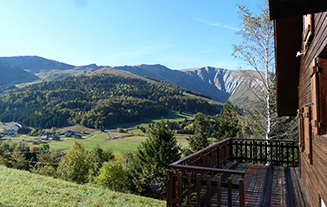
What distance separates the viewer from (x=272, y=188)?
21.1 ft

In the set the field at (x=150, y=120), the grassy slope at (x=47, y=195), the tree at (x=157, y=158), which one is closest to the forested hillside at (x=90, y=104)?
the field at (x=150, y=120)

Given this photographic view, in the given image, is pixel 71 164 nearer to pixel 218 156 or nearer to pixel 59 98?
pixel 218 156

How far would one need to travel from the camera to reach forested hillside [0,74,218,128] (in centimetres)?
13188

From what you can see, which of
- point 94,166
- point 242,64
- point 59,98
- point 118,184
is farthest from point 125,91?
point 242,64

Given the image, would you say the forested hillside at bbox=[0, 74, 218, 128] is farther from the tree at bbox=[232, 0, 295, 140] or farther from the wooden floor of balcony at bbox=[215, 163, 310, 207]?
the wooden floor of balcony at bbox=[215, 163, 310, 207]

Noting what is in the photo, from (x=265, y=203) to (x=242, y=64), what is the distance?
1033cm

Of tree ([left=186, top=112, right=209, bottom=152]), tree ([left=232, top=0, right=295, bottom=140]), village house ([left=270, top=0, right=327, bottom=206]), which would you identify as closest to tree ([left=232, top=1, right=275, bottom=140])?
tree ([left=232, top=0, right=295, bottom=140])

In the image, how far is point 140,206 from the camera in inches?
364

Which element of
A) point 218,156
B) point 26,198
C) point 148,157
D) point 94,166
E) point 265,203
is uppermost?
point 218,156

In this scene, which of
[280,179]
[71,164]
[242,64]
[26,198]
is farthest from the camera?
[71,164]

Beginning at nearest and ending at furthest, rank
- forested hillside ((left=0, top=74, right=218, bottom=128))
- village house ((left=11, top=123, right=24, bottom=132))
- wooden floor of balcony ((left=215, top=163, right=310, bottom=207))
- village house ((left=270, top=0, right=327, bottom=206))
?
village house ((left=270, top=0, right=327, bottom=206)), wooden floor of balcony ((left=215, top=163, right=310, bottom=207)), village house ((left=11, top=123, right=24, bottom=132)), forested hillside ((left=0, top=74, right=218, bottom=128))

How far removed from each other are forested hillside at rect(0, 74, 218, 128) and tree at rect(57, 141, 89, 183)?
82.0m

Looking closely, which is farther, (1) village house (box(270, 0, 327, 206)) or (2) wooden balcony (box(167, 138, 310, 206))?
(2) wooden balcony (box(167, 138, 310, 206))

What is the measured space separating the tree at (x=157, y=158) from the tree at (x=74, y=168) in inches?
642
